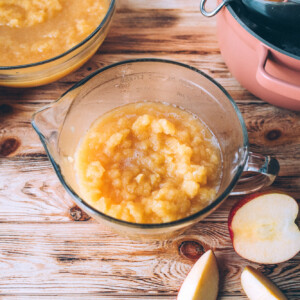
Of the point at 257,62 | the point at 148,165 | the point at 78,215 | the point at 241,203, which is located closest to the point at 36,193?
the point at 78,215

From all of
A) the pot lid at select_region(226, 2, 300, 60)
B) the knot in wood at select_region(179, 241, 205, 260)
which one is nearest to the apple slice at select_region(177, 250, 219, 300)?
the knot in wood at select_region(179, 241, 205, 260)

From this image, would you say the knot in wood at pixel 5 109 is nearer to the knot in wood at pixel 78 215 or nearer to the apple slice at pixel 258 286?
the knot in wood at pixel 78 215

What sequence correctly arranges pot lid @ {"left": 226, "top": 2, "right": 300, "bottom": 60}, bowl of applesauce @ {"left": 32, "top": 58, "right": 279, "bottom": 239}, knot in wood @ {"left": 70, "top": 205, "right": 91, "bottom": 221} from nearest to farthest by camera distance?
bowl of applesauce @ {"left": 32, "top": 58, "right": 279, "bottom": 239}
pot lid @ {"left": 226, "top": 2, "right": 300, "bottom": 60}
knot in wood @ {"left": 70, "top": 205, "right": 91, "bottom": 221}

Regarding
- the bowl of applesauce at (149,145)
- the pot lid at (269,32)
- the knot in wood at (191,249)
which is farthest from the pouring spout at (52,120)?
the pot lid at (269,32)

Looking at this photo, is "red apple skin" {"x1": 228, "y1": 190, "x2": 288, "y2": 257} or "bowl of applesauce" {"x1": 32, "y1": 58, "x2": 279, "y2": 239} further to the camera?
"red apple skin" {"x1": 228, "y1": 190, "x2": 288, "y2": 257}

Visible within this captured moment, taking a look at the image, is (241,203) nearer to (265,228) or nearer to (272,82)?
(265,228)

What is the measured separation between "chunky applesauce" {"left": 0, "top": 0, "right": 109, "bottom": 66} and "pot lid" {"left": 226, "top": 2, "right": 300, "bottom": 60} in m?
0.67

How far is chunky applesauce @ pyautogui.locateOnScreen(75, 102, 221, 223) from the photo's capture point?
132cm

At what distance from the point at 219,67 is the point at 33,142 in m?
0.94

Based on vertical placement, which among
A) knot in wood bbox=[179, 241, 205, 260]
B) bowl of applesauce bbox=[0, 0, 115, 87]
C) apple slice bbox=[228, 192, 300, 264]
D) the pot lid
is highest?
the pot lid

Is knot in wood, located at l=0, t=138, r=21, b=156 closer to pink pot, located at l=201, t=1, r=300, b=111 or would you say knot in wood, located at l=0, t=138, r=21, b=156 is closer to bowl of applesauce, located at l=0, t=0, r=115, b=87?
bowl of applesauce, located at l=0, t=0, r=115, b=87

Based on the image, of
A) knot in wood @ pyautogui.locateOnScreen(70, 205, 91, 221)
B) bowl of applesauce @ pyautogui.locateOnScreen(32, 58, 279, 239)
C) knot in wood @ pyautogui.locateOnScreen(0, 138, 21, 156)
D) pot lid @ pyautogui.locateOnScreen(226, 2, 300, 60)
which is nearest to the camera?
bowl of applesauce @ pyautogui.locateOnScreen(32, 58, 279, 239)

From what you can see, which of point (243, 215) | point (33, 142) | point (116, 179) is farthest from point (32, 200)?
point (243, 215)

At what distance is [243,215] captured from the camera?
148 centimetres
